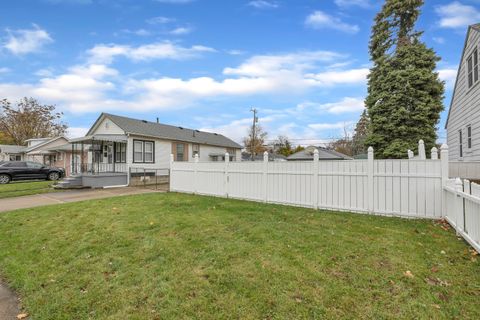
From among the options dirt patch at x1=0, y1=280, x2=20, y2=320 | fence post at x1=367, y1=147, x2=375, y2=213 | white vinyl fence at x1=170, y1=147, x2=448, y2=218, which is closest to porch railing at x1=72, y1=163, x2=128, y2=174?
white vinyl fence at x1=170, y1=147, x2=448, y2=218

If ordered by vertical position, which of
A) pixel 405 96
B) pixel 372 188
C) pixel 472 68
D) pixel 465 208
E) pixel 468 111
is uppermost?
pixel 472 68

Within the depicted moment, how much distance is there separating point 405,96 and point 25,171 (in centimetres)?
2503

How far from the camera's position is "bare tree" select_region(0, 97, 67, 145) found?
36.6m

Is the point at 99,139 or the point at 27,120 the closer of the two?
the point at 99,139

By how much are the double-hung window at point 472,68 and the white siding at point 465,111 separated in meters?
0.21

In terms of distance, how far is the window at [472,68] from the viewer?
10.4m

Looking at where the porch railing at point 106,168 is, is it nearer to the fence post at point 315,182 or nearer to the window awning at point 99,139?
the window awning at point 99,139

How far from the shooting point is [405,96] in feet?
45.2

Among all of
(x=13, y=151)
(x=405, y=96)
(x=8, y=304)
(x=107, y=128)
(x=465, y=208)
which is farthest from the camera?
(x=13, y=151)

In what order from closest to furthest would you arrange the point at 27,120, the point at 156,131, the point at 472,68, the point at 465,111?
the point at 472,68, the point at 465,111, the point at 156,131, the point at 27,120

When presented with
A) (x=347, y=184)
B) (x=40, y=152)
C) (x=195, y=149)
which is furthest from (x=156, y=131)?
(x=40, y=152)

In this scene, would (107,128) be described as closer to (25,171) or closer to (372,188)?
(25,171)

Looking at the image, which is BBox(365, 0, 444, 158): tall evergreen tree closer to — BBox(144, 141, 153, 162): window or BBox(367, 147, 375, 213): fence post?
BBox(367, 147, 375, 213): fence post

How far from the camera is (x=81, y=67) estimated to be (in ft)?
52.4
